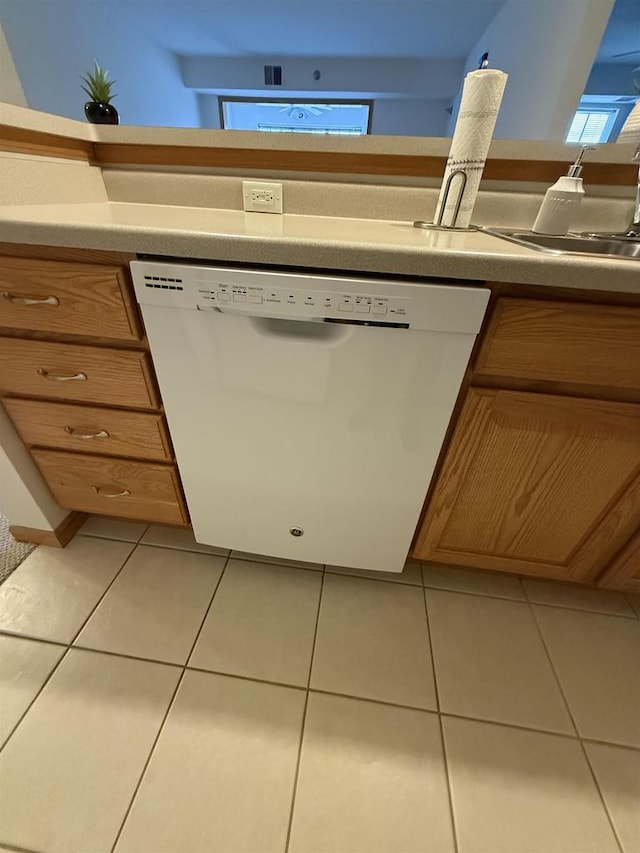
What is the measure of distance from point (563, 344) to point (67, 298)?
3.06 feet

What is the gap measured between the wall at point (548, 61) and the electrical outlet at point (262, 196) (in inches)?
57.0

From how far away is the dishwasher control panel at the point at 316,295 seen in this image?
593mm

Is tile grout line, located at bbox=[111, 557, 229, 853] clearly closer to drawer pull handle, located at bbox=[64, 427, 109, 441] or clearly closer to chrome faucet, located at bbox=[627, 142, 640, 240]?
drawer pull handle, located at bbox=[64, 427, 109, 441]

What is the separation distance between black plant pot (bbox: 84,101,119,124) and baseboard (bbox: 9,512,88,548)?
1.23 metres

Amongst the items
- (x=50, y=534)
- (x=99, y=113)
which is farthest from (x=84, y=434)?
(x=99, y=113)

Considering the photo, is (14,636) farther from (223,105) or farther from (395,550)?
(223,105)

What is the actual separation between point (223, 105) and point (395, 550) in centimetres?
705

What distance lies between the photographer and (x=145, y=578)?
107 cm

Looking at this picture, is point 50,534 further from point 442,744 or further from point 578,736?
point 578,736

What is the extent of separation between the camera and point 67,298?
71cm

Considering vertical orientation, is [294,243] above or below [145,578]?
above

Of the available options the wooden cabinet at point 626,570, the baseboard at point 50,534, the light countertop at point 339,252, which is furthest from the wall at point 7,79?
the wooden cabinet at point 626,570

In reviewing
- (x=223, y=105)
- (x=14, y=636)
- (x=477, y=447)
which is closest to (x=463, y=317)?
(x=477, y=447)

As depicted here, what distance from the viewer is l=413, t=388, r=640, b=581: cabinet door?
27.9 inches
